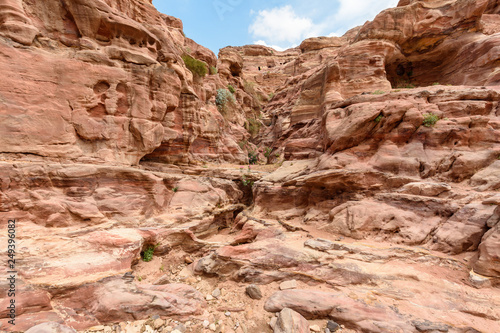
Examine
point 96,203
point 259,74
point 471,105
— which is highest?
point 259,74

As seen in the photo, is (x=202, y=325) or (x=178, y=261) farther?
(x=178, y=261)

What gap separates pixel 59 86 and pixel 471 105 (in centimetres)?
1850

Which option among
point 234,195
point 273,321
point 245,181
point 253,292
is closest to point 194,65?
point 245,181

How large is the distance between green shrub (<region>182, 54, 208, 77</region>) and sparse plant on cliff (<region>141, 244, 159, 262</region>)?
1451cm

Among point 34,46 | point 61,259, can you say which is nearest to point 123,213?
point 61,259

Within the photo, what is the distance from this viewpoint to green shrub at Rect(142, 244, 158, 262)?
7.60 meters

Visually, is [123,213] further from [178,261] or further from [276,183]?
[276,183]

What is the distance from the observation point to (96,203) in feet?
25.2

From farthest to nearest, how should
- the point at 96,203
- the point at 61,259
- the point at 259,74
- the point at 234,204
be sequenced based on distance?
the point at 259,74 → the point at 234,204 → the point at 96,203 → the point at 61,259

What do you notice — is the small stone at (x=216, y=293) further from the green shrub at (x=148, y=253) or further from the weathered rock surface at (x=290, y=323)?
the green shrub at (x=148, y=253)

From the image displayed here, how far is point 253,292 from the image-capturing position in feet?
18.8

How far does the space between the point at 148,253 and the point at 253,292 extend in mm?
4697

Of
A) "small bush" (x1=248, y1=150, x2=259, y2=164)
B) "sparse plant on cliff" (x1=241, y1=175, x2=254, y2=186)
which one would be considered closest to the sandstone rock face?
"sparse plant on cliff" (x1=241, y1=175, x2=254, y2=186)

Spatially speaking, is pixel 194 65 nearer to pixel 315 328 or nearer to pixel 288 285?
pixel 288 285
